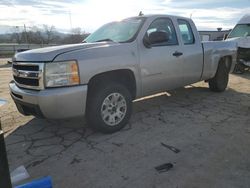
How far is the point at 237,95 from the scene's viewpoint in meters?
7.24

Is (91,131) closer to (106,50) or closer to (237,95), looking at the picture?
(106,50)

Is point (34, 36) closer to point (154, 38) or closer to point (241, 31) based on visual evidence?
point (241, 31)

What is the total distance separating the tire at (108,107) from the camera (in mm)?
4285

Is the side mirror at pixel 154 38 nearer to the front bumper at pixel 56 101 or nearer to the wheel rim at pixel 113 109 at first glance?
the wheel rim at pixel 113 109

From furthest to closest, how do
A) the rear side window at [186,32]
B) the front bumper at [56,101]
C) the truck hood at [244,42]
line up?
the truck hood at [244,42] < the rear side window at [186,32] < the front bumper at [56,101]

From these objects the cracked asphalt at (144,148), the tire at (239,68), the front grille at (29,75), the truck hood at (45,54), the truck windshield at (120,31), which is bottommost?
the tire at (239,68)

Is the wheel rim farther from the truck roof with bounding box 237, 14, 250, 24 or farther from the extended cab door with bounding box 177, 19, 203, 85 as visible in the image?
the truck roof with bounding box 237, 14, 250, 24

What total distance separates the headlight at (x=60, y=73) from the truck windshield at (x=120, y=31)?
131 centimetres

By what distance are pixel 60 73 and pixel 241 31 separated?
11035mm

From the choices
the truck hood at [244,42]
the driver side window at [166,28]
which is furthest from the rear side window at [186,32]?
the truck hood at [244,42]

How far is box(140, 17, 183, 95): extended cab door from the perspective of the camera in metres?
4.94

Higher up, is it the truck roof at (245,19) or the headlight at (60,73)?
the truck roof at (245,19)

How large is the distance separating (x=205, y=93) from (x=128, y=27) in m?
3.33

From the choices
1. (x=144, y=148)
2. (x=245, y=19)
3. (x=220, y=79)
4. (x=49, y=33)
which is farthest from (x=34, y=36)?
(x=144, y=148)
